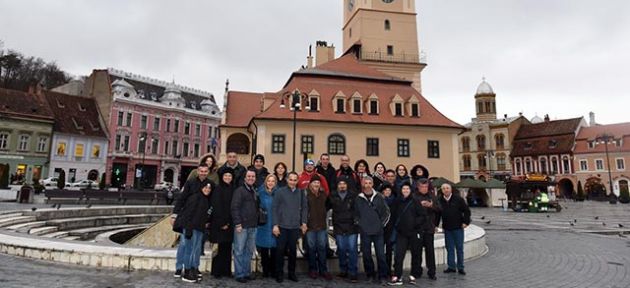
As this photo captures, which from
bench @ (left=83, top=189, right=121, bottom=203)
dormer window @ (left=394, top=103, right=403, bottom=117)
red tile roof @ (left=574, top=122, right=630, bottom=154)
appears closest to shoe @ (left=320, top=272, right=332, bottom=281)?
bench @ (left=83, top=189, right=121, bottom=203)

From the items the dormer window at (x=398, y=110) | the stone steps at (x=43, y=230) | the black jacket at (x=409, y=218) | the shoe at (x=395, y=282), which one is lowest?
the shoe at (x=395, y=282)

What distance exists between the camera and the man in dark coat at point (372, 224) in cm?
658

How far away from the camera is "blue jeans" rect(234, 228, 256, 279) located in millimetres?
6254

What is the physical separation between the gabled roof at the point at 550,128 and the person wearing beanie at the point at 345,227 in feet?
203

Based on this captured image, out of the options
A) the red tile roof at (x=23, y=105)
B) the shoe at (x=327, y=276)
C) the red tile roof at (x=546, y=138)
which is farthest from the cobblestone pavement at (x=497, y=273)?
the red tile roof at (x=546, y=138)

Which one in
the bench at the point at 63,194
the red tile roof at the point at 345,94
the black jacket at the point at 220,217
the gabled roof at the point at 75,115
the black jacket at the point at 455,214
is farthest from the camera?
the gabled roof at the point at 75,115

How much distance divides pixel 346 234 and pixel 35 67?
7117cm

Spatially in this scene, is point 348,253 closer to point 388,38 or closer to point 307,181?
point 307,181

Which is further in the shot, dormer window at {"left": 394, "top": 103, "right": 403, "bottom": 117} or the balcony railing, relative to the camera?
the balcony railing

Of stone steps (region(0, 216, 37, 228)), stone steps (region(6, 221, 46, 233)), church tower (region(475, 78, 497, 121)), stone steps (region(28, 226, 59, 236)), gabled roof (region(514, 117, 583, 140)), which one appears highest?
church tower (region(475, 78, 497, 121))

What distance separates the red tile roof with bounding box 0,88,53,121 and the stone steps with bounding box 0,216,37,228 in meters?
35.3

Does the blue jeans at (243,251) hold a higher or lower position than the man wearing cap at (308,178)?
lower

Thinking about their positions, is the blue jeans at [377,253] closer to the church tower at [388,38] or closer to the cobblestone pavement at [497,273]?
the cobblestone pavement at [497,273]

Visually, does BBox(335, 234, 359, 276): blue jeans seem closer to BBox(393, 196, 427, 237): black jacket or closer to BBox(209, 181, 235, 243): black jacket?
BBox(393, 196, 427, 237): black jacket
